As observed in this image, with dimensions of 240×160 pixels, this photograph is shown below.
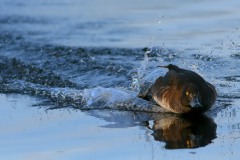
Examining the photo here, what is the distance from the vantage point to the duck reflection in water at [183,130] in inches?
368

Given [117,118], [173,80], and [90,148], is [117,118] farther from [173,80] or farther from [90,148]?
[90,148]

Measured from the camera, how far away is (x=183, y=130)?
393 inches

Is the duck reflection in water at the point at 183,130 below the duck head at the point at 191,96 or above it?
below

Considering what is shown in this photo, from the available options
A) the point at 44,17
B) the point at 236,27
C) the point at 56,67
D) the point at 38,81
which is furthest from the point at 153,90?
the point at 44,17

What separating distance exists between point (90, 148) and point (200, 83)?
1.87 metres

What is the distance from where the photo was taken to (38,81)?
13633 mm

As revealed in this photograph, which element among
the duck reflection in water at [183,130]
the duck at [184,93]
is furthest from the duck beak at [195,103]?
the duck reflection in water at [183,130]

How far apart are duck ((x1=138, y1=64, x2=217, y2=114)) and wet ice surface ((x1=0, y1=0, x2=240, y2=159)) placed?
0.47 ft

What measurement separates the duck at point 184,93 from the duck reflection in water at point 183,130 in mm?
124

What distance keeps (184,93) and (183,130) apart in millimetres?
612

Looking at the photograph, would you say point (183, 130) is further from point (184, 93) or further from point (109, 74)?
point (109, 74)

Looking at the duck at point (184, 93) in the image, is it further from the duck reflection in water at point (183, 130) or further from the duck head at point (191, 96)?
the duck reflection in water at point (183, 130)

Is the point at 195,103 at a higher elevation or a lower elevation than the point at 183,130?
higher

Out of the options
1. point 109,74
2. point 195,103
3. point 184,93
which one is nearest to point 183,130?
point 195,103
